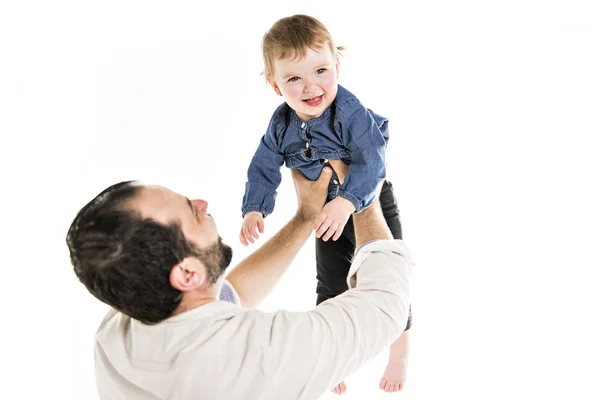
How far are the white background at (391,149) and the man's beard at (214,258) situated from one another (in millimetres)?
1336

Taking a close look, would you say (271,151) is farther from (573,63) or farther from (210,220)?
(573,63)

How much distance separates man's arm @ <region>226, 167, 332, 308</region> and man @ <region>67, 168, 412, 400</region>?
445 mm

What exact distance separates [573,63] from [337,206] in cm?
161

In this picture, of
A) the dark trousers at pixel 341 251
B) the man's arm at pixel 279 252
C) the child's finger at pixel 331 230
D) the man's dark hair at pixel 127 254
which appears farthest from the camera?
the dark trousers at pixel 341 251

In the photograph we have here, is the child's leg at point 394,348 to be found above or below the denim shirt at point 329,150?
below

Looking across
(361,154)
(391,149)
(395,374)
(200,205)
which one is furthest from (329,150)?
(391,149)

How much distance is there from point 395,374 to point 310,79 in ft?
3.19

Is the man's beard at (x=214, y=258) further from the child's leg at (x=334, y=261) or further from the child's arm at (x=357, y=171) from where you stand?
the child's leg at (x=334, y=261)

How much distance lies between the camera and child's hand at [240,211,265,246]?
1791 millimetres

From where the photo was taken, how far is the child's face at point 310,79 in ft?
5.31

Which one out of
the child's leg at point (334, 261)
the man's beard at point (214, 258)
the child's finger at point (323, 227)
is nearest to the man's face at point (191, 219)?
the man's beard at point (214, 258)

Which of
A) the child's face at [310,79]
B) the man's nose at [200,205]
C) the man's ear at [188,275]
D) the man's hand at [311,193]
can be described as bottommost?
the man's ear at [188,275]

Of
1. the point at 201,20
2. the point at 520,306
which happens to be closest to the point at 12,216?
the point at 201,20

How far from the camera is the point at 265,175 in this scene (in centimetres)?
187
